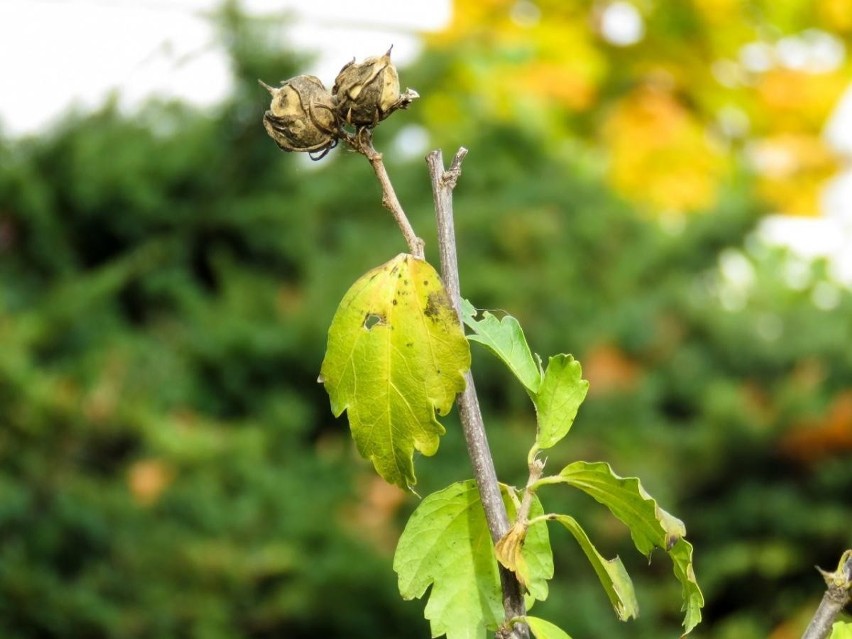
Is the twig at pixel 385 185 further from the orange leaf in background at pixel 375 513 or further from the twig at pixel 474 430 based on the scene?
the orange leaf in background at pixel 375 513

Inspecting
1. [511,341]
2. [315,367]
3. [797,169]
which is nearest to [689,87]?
[797,169]

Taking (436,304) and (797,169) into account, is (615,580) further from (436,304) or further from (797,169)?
(797,169)

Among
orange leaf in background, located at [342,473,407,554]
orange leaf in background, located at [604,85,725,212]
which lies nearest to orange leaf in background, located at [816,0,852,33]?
orange leaf in background, located at [604,85,725,212]

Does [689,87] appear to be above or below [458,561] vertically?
above

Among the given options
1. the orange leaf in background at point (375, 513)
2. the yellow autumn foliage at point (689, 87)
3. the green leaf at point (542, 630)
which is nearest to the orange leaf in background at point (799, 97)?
the yellow autumn foliage at point (689, 87)

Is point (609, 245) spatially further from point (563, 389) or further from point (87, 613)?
point (563, 389)

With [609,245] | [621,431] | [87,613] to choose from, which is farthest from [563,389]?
[609,245]

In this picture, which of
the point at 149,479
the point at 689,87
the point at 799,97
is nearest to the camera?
the point at 149,479
